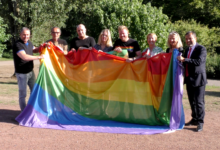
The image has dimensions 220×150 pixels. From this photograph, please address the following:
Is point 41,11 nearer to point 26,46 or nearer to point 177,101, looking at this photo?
point 26,46

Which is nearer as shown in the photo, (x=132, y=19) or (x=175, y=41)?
(x=175, y=41)

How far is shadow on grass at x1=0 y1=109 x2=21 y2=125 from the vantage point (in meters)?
6.04

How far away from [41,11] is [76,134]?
33.8ft

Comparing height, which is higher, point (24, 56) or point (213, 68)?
point (24, 56)

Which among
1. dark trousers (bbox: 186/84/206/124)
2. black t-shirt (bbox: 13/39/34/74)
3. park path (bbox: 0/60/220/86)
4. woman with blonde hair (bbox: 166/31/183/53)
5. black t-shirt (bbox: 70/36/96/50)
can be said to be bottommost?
park path (bbox: 0/60/220/86)

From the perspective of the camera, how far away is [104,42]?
635 cm

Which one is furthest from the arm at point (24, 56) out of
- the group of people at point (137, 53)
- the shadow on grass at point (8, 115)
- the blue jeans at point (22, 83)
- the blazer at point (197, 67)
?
the blazer at point (197, 67)

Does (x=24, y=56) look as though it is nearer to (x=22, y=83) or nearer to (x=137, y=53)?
(x=22, y=83)

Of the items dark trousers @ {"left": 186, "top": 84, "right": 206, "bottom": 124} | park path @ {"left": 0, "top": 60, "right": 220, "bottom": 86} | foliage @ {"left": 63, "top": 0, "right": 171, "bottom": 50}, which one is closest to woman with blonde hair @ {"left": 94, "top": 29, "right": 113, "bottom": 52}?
dark trousers @ {"left": 186, "top": 84, "right": 206, "bottom": 124}

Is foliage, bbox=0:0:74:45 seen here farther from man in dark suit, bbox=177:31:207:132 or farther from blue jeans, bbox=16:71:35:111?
man in dark suit, bbox=177:31:207:132

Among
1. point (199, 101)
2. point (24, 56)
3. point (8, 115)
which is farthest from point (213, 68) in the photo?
point (24, 56)

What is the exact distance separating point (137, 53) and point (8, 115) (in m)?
3.54

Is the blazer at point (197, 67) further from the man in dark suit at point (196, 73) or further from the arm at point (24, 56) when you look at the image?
the arm at point (24, 56)

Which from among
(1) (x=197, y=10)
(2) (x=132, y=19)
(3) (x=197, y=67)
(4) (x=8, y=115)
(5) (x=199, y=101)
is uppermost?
(1) (x=197, y=10)
